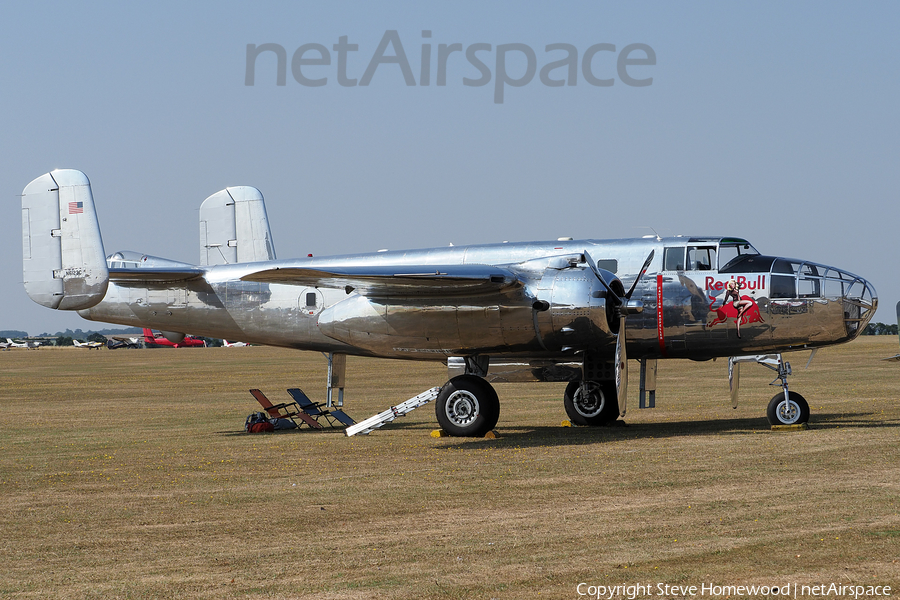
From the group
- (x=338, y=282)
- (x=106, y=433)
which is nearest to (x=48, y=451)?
(x=106, y=433)

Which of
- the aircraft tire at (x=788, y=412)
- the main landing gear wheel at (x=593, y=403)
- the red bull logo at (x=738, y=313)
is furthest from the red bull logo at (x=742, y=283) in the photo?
the main landing gear wheel at (x=593, y=403)

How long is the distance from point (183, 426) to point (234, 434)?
311 centimetres

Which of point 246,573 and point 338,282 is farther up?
point 338,282

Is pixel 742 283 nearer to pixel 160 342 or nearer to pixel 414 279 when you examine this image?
pixel 414 279

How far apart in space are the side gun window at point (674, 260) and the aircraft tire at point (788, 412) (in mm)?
3307

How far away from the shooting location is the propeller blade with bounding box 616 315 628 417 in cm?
1731

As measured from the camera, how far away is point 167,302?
22.2 meters

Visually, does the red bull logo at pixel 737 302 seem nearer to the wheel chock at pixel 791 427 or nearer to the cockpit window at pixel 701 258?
the cockpit window at pixel 701 258

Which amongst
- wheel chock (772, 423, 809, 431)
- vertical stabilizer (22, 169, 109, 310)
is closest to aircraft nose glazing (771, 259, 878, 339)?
wheel chock (772, 423, 809, 431)

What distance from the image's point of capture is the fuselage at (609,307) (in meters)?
17.8

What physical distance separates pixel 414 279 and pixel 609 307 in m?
3.92

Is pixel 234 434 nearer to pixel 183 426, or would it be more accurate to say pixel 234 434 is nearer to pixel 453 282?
pixel 183 426

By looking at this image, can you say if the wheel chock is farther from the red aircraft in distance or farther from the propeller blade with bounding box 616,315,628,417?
the red aircraft in distance

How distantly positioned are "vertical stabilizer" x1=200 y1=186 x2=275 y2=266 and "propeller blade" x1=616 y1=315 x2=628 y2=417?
1142cm
